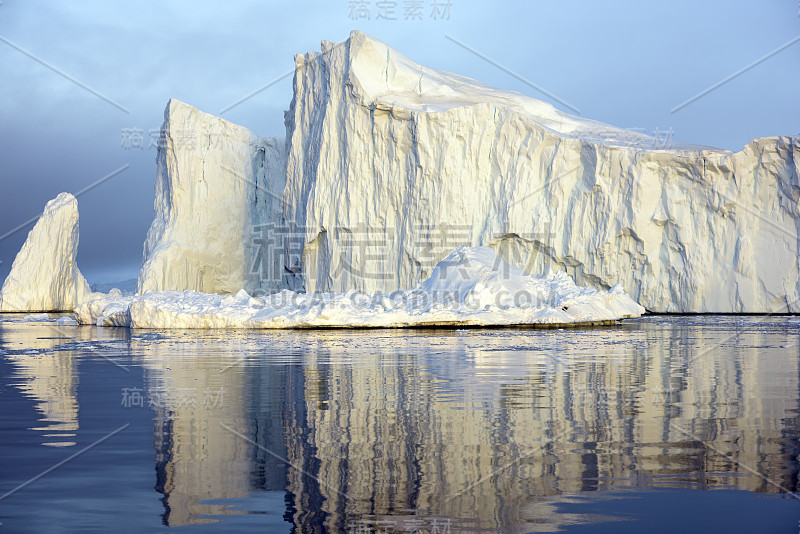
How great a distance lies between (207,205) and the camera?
104 ft

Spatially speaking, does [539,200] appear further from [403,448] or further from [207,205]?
[403,448]

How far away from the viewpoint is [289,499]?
2908mm

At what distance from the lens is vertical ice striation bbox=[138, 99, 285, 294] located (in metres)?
30.8

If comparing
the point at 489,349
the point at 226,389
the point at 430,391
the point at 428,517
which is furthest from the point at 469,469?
the point at 489,349

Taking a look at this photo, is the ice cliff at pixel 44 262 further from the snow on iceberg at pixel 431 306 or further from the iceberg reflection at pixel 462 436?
the iceberg reflection at pixel 462 436

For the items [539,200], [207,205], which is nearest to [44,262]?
[207,205]

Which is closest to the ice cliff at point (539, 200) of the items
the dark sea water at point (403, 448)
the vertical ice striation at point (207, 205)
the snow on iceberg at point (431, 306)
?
the snow on iceberg at point (431, 306)

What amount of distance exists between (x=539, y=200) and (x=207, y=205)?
48.6 feet

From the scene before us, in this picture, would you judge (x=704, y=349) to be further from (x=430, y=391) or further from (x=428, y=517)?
(x=428, y=517)

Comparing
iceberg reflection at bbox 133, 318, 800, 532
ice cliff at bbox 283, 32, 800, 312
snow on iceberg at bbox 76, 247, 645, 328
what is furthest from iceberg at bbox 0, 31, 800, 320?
iceberg reflection at bbox 133, 318, 800, 532

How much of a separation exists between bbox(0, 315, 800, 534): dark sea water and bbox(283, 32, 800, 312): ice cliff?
660 inches

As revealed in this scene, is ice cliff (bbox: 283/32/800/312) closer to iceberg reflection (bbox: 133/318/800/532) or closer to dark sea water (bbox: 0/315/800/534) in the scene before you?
iceberg reflection (bbox: 133/318/800/532)

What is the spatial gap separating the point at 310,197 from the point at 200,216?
719cm

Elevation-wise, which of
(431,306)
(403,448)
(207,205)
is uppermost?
(207,205)
